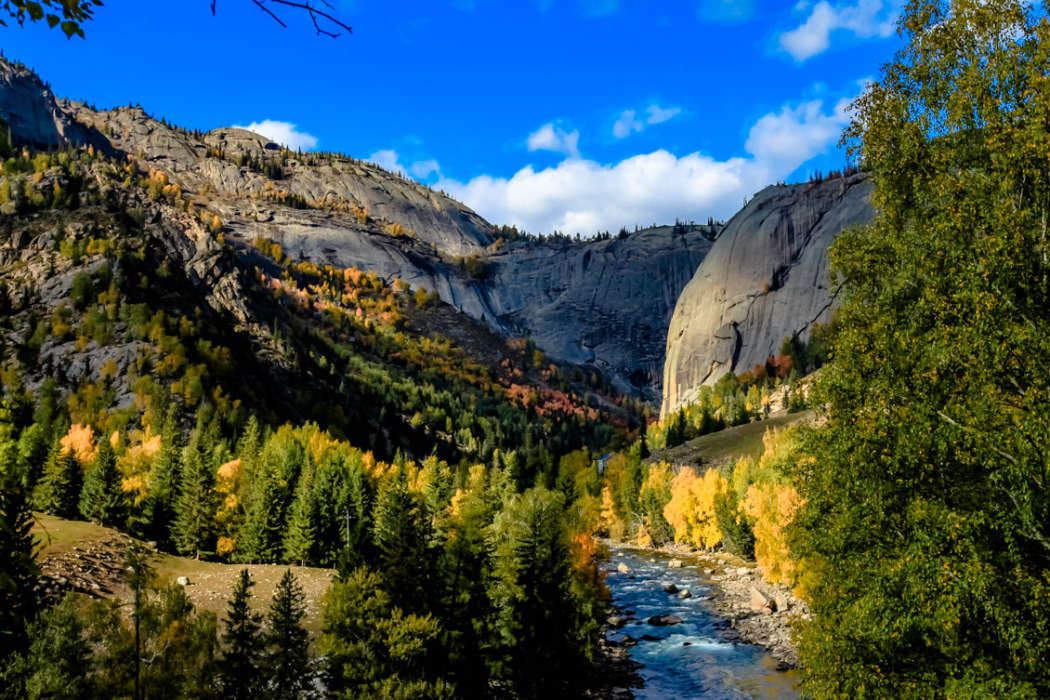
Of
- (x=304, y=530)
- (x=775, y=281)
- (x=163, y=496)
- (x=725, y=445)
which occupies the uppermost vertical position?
(x=775, y=281)

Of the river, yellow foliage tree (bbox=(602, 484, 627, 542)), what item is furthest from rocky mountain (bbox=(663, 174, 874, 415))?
the river

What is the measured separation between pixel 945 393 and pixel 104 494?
77186mm

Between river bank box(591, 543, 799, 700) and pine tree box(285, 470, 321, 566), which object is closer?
river bank box(591, 543, 799, 700)

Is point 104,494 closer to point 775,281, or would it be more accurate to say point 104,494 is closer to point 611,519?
point 611,519

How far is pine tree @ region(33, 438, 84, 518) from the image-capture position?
68812 millimetres

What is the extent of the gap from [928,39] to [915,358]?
24.1 ft

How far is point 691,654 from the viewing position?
44.0 meters

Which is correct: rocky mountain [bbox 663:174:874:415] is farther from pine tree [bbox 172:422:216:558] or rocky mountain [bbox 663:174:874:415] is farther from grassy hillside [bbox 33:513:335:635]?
pine tree [bbox 172:422:216:558]

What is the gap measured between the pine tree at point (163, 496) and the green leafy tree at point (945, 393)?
233ft

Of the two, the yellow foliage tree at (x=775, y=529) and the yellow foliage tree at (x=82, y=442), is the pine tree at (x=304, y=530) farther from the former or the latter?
the yellow foliage tree at (x=775, y=529)

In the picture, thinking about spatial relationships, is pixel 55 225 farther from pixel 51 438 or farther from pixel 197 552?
pixel 197 552

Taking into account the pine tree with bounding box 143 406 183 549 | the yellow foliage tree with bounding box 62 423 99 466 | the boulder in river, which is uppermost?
the yellow foliage tree with bounding box 62 423 99 466

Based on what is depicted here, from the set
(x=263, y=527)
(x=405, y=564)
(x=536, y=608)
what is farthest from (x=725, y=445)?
(x=405, y=564)

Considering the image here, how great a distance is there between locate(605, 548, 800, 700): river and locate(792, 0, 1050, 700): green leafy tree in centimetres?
1683
